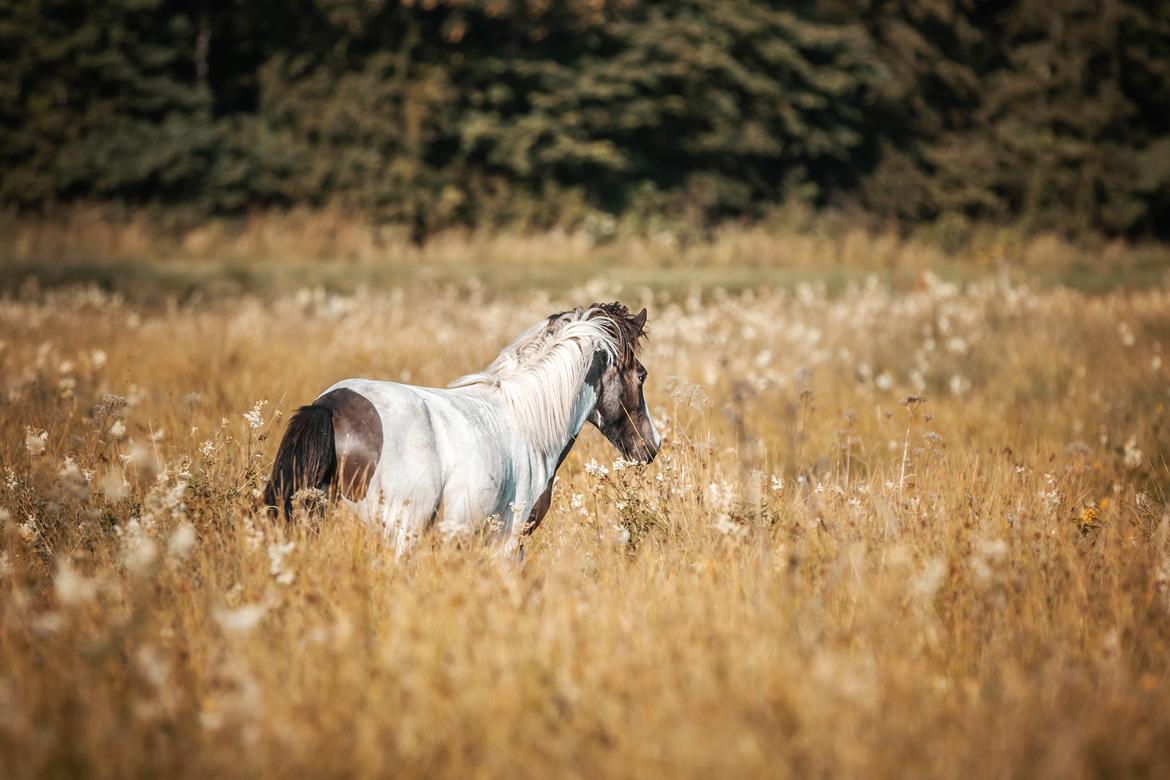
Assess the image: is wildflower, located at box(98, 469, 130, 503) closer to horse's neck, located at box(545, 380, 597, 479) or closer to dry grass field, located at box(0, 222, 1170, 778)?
dry grass field, located at box(0, 222, 1170, 778)

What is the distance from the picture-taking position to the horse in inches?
154

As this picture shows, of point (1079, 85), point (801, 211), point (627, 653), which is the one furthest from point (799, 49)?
point (627, 653)

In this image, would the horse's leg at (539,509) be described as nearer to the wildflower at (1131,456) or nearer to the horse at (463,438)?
the horse at (463,438)

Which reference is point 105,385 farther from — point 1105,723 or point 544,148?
point 544,148

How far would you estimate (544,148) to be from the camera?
27000mm

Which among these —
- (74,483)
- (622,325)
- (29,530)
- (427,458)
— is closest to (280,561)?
(427,458)

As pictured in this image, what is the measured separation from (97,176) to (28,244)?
17.2 feet

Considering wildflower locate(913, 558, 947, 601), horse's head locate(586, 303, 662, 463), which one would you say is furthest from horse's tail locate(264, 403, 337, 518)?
Result: wildflower locate(913, 558, 947, 601)

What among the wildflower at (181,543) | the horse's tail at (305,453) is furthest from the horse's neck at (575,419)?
the wildflower at (181,543)

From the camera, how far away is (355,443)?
154 inches

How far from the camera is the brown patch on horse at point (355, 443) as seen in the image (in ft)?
12.9

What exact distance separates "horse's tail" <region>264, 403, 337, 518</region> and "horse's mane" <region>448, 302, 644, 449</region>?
93 cm

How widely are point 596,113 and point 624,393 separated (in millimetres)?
23474

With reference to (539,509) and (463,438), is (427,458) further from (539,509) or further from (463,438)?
(539,509)
